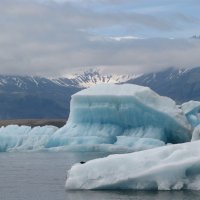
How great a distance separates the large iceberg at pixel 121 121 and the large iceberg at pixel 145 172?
89.6 feet

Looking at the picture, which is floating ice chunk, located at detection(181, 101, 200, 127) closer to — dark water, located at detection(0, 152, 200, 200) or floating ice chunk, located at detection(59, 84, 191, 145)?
floating ice chunk, located at detection(59, 84, 191, 145)

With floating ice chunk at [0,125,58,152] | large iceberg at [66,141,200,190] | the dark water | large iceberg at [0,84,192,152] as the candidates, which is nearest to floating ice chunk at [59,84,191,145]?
large iceberg at [0,84,192,152]

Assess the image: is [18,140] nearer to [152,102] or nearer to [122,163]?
[152,102]

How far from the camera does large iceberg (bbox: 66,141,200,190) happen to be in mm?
24172

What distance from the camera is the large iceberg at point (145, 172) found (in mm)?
24172

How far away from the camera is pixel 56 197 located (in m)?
25.1

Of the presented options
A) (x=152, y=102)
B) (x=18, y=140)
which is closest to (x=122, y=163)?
(x=152, y=102)

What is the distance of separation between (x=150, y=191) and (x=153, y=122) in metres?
30.5

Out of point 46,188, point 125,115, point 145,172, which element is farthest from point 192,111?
point 145,172

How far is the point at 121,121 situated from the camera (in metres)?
56.4

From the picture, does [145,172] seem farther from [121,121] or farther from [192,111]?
[192,111]

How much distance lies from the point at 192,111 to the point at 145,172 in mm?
38535

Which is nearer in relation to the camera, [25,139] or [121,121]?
[121,121]

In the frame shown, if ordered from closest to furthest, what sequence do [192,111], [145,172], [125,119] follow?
1. [145,172]
2. [125,119]
3. [192,111]
